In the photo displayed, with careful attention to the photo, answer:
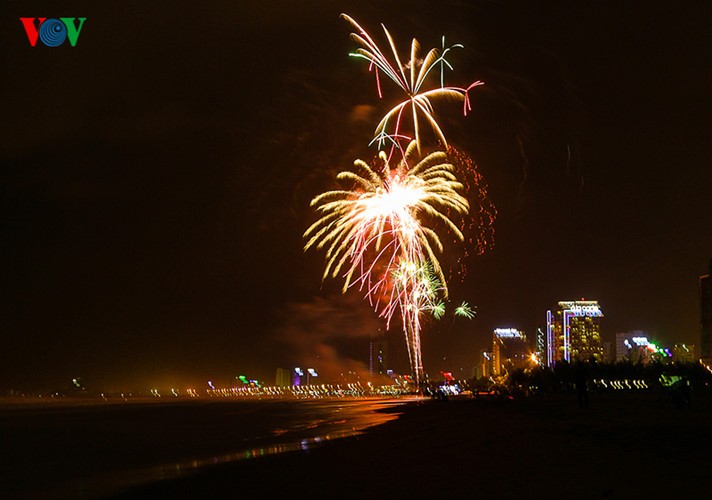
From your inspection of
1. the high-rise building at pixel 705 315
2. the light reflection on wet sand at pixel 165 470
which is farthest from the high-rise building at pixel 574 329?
the light reflection on wet sand at pixel 165 470

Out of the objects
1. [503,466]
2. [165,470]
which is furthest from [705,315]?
[503,466]

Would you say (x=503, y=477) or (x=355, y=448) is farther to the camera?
(x=355, y=448)

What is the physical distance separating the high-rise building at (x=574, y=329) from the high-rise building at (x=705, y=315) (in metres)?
35.7

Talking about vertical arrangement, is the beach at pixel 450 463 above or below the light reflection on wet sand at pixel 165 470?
above

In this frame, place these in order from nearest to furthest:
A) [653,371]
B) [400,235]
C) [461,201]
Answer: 1. [461,201]
2. [400,235]
3. [653,371]

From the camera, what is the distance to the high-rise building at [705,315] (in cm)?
13662

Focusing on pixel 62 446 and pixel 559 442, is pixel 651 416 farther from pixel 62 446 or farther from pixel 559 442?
pixel 62 446

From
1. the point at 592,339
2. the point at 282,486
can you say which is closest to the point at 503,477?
the point at 282,486

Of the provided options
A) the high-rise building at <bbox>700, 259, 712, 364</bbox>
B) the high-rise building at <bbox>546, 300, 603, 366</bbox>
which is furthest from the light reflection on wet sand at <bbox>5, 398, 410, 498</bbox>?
the high-rise building at <bbox>546, 300, 603, 366</bbox>

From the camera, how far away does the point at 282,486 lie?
14.3 m

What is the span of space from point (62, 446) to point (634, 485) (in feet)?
75.0

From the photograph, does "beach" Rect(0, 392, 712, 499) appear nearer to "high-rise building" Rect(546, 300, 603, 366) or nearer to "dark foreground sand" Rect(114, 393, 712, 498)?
"dark foreground sand" Rect(114, 393, 712, 498)

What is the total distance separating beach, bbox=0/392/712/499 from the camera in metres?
11.3

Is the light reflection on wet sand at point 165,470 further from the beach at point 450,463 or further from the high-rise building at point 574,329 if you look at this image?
the high-rise building at point 574,329
